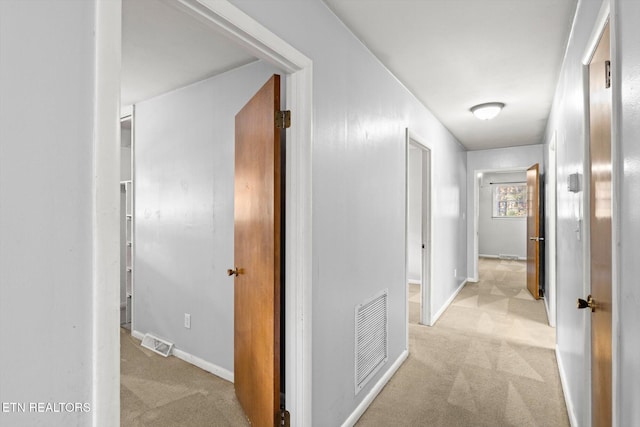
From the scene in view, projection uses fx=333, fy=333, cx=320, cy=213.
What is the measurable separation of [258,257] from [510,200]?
9.17 m

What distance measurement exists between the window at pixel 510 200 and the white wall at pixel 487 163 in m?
3.51

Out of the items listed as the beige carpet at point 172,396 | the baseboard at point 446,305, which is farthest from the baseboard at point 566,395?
the beige carpet at point 172,396

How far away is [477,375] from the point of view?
272 cm

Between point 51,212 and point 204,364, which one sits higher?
point 51,212

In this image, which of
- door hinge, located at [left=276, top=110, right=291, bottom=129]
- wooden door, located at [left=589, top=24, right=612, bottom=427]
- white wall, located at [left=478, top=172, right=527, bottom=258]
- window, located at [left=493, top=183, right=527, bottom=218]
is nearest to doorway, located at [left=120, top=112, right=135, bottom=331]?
door hinge, located at [left=276, top=110, right=291, bottom=129]

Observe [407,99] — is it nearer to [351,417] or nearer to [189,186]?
[189,186]

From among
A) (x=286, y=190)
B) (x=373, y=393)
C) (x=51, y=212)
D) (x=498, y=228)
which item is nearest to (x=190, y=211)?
(x=286, y=190)

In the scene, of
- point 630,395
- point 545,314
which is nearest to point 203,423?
point 630,395

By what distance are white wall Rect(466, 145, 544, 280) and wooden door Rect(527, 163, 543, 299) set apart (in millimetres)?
485

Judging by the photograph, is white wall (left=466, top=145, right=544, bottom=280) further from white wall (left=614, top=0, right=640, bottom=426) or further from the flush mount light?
white wall (left=614, top=0, right=640, bottom=426)

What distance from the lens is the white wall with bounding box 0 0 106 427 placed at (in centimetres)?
76

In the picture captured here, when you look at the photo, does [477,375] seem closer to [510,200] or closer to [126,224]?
[126,224]

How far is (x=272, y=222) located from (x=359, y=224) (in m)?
0.74

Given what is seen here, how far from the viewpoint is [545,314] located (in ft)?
14.2
